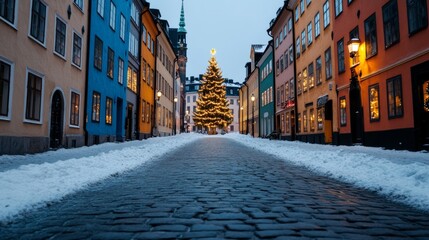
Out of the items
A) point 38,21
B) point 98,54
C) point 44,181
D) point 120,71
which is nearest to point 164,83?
point 120,71

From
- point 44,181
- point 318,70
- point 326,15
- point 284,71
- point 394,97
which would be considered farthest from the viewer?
point 284,71

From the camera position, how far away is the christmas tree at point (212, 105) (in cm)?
6988

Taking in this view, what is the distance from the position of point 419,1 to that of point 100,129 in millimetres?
16721

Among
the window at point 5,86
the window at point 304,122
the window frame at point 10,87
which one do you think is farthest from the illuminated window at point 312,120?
the window at point 5,86

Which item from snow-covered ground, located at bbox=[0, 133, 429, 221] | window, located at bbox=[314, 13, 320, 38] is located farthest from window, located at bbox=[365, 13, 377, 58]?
snow-covered ground, located at bbox=[0, 133, 429, 221]

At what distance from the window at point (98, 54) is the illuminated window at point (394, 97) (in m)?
14.9

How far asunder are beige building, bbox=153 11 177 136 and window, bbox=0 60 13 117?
23.0m

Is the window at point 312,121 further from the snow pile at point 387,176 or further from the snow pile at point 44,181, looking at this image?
the snow pile at point 44,181

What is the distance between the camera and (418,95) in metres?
13.4

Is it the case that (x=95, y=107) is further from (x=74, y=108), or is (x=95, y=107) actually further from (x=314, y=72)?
(x=314, y=72)

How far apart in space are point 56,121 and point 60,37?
3640 mm

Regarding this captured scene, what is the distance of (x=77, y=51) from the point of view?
59.4ft

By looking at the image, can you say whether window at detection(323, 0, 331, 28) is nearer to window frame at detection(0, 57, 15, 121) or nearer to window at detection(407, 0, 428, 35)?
window at detection(407, 0, 428, 35)

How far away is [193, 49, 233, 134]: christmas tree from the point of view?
69.9m
